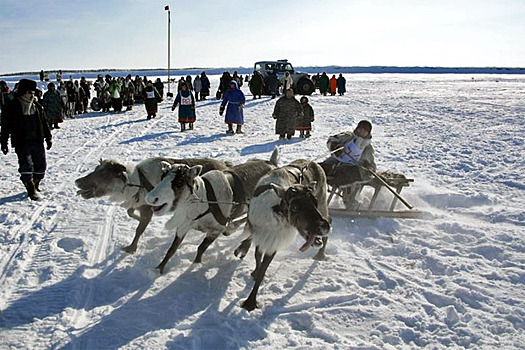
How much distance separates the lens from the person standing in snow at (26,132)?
5941mm

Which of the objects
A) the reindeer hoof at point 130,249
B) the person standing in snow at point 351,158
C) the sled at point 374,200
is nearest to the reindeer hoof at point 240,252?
the reindeer hoof at point 130,249

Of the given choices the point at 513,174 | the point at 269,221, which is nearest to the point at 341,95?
the point at 513,174

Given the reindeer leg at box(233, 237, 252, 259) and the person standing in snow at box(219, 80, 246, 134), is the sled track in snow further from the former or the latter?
the person standing in snow at box(219, 80, 246, 134)

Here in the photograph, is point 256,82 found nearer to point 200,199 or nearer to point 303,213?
point 200,199

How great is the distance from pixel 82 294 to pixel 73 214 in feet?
7.48

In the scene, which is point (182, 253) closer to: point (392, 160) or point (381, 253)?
point (381, 253)

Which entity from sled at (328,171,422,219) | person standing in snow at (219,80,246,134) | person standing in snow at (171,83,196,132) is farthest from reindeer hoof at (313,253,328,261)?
person standing in snow at (171,83,196,132)

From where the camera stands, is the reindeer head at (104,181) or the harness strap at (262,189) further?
the reindeer head at (104,181)

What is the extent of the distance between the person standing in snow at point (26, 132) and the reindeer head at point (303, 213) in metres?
4.32

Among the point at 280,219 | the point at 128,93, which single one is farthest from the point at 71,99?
the point at 280,219

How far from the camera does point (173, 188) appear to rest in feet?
12.7

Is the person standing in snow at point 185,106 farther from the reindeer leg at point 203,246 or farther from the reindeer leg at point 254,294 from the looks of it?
the reindeer leg at point 254,294

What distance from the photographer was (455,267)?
166 inches

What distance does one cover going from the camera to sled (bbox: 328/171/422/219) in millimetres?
5621
